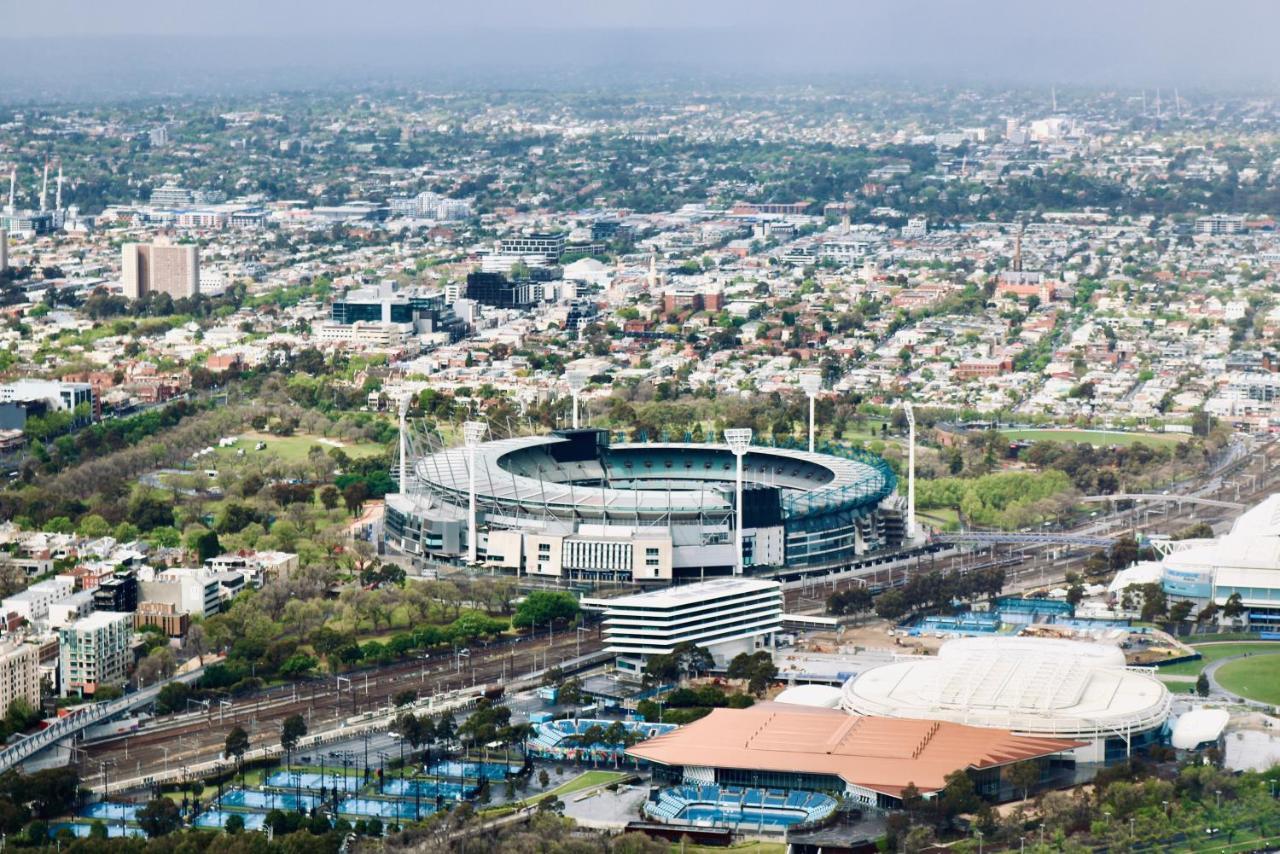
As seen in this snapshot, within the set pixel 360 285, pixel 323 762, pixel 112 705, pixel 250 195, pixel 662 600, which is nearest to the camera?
pixel 323 762

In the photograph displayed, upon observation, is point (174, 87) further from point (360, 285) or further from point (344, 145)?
point (360, 285)

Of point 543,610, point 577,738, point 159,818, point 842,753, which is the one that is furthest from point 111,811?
point 543,610

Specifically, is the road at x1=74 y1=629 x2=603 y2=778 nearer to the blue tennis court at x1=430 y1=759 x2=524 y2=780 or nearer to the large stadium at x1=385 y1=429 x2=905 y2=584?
the blue tennis court at x1=430 y1=759 x2=524 y2=780

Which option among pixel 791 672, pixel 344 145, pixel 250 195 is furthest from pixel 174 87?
pixel 791 672

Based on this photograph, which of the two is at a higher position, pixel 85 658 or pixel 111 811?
pixel 85 658

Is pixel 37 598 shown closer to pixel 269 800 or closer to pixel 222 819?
pixel 269 800

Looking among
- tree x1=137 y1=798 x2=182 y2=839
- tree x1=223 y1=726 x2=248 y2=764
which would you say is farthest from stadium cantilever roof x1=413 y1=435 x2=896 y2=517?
tree x1=137 y1=798 x2=182 y2=839

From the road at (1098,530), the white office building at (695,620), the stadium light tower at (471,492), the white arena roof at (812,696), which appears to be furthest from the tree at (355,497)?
the white arena roof at (812,696)
